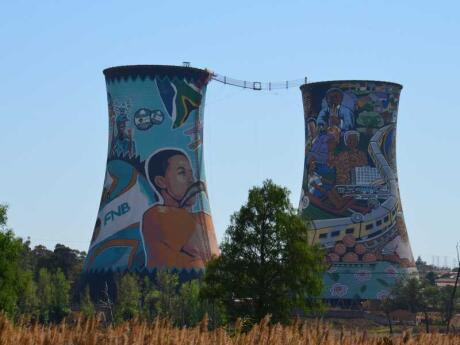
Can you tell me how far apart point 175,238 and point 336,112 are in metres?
12.8

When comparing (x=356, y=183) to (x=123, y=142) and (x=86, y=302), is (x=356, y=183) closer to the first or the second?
(x=123, y=142)

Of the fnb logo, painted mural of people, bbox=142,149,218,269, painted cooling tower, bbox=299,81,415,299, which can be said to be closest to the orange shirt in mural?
painted mural of people, bbox=142,149,218,269

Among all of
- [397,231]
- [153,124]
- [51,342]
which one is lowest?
[51,342]

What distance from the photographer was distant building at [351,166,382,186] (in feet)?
227

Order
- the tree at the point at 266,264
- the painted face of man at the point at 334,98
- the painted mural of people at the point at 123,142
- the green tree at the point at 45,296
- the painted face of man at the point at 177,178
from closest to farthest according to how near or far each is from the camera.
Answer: the tree at the point at 266,264, the green tree at the point at 45,296, the painted face of man at the point at 177,178, the painted mural of people at the point at 123,142, the painted face of man at the point at 334,98

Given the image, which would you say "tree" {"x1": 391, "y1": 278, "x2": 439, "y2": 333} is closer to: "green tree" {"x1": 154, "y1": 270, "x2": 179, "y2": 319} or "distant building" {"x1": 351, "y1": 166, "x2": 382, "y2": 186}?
"distant building" {"x1": 351, "y1": 166, "x2": 382, "y2": 186}

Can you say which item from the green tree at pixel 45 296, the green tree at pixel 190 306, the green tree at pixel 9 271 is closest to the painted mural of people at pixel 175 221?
the green tree at pixel 190 306

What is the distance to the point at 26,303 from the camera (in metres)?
56.2

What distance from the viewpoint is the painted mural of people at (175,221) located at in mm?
63312

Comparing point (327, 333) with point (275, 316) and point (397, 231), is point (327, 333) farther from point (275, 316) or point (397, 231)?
point (397, 231)

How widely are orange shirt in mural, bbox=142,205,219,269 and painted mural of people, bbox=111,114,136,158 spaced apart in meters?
3.37

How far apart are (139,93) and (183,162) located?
423 cm

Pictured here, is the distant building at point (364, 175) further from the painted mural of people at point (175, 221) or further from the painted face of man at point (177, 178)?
the painted face of man at point (177, 178)

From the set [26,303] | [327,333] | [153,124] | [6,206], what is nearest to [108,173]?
[153,124]
